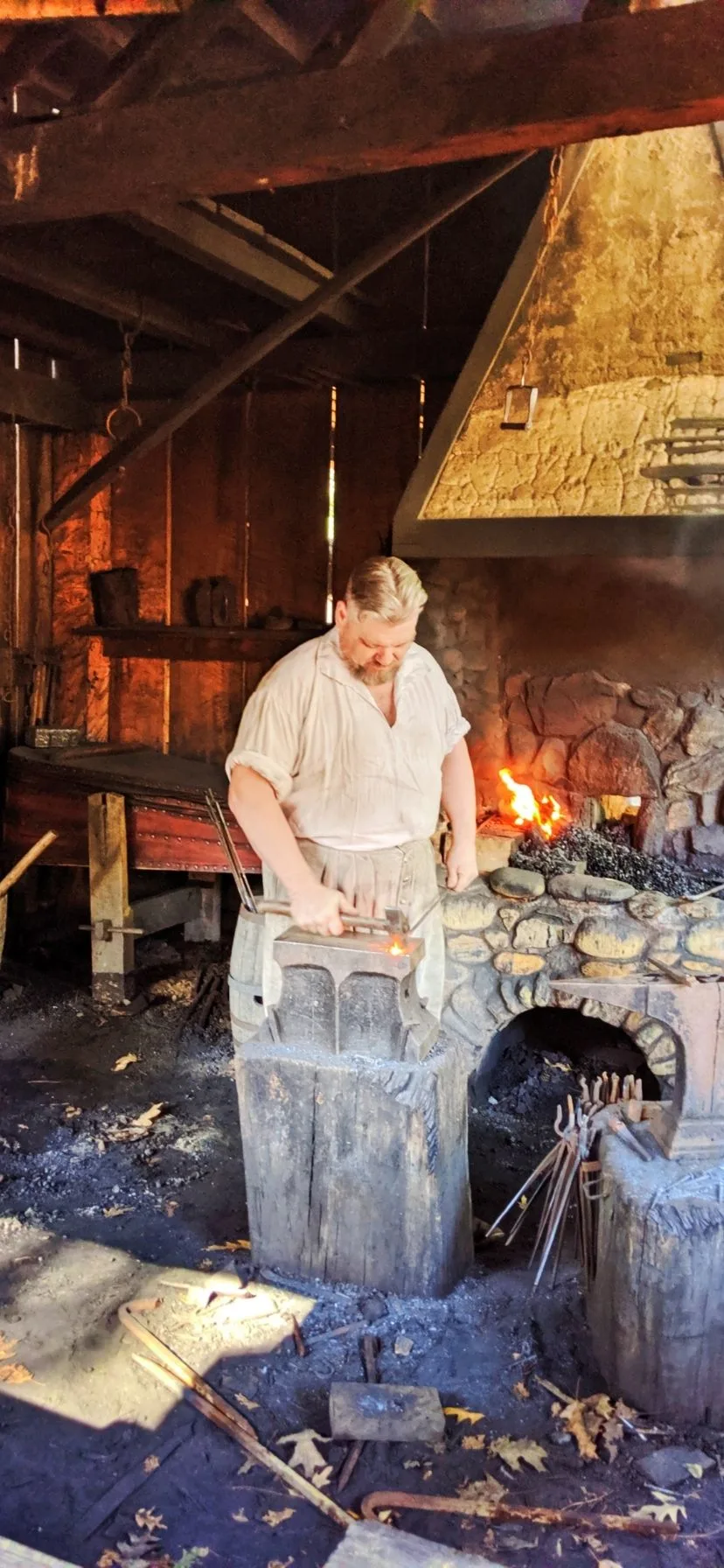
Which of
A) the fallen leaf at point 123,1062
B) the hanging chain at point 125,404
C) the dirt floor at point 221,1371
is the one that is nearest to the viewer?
the dirt floor at point 221,1371

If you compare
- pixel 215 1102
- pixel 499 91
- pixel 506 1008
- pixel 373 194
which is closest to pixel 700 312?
pixel 373 194

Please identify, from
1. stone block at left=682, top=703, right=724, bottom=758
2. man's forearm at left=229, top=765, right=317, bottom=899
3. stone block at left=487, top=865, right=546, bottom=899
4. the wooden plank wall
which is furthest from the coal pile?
the wooden plank wall

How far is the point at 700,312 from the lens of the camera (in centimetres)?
479

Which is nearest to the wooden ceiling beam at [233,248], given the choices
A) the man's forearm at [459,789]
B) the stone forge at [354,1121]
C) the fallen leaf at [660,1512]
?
the man's forearm at [459,789]

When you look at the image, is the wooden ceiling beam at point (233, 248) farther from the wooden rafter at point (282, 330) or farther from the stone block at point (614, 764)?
the stone block at point (614, 764)

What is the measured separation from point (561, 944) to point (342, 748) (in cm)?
199

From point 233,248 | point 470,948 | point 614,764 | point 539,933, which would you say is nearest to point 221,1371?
point 470,948

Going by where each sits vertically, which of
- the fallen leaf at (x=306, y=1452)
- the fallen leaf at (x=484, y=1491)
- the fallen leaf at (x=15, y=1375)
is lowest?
the fallen leaf at (x=15, y=1375)

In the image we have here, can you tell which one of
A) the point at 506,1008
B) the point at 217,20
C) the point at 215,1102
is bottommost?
the point at 215,1102

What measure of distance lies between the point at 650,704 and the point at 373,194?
2.89 m

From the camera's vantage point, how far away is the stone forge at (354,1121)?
3244mm

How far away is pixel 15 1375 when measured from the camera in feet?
10.0

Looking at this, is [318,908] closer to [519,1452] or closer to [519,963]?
[519,1452]

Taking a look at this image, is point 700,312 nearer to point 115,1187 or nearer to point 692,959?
point 692,959
